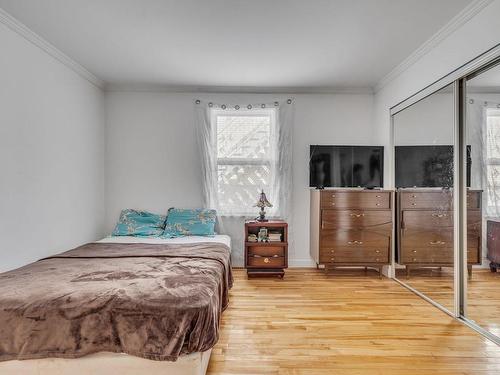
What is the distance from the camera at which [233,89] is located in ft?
13.9

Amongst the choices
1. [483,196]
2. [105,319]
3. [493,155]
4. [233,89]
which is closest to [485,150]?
[493,155]

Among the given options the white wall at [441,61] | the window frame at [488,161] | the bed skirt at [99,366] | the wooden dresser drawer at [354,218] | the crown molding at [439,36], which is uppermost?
the crown molding at [439,36]

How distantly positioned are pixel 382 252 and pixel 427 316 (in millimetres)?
1083

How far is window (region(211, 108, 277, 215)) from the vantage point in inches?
167

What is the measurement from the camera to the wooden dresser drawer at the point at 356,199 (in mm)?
3730

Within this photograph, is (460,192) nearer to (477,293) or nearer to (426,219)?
(426,219)

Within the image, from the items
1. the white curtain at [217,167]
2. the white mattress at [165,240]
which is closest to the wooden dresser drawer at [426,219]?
the white curtain at [217,167]

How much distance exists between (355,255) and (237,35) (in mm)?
2856

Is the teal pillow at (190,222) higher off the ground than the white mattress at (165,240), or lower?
higher

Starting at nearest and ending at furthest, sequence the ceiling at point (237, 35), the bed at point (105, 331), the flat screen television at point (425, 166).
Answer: the bed at point (105, 331) → the ceiling at point (237, 35) → the flat screen television at point (425, 166)

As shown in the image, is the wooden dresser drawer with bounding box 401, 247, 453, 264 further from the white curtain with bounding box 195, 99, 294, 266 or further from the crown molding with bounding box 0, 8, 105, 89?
the crown molding with bounding box 0, 8, 105, 89

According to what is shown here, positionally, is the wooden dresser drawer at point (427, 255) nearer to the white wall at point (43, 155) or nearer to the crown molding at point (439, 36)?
the crown molding at point (439, 36)

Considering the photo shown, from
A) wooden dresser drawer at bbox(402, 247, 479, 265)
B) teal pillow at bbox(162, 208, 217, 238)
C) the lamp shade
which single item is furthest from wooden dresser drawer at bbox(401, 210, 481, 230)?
teal pillow at bbox(162, 208, 217, 238)

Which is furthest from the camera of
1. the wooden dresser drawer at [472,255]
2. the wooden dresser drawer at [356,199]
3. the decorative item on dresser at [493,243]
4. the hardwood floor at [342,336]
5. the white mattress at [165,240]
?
the wooden dresser drawer at [356,199]
